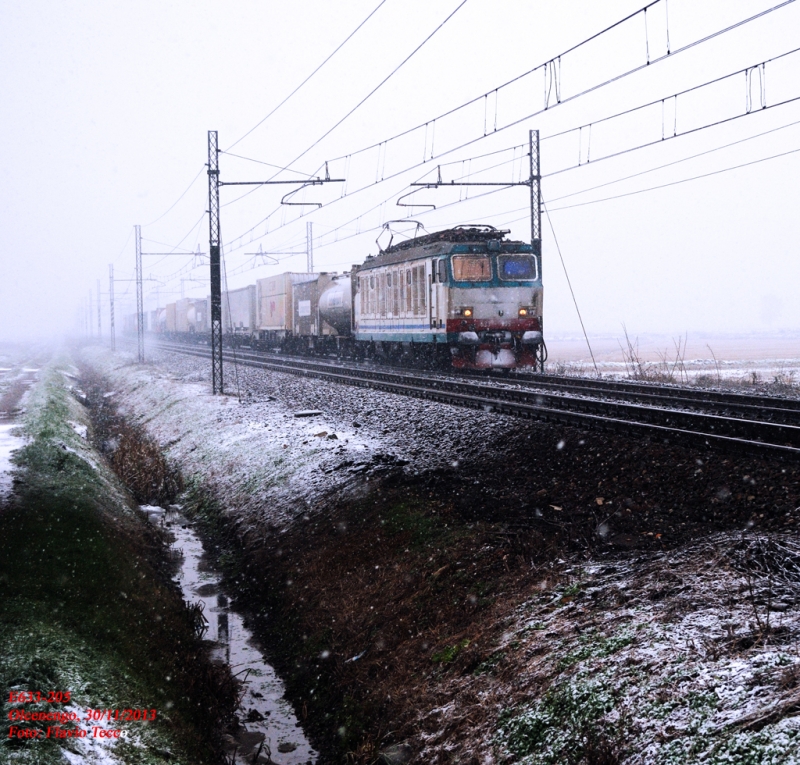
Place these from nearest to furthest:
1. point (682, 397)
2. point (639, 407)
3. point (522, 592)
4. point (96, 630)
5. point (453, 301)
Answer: point (522, 592) → point (96, 630) → point (639, 407) → point (682, 397) → point (453, 301)

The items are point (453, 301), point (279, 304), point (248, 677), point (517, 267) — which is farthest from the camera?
point (279, 304)

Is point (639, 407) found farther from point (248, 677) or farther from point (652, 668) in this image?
point (652, 668)

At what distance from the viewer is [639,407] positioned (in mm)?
12852

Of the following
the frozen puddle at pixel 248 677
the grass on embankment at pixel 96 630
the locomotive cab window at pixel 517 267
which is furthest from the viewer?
the locomotive cab window at pixel 517 267

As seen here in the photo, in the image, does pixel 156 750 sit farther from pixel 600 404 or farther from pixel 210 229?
pixel 210 229

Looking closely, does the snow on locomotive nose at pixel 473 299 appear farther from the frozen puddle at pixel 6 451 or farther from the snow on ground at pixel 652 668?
the snow on ground at pixel 652 668

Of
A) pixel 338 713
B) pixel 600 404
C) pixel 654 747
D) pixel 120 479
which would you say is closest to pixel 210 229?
pixel 120 479

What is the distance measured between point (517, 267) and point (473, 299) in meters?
1.98

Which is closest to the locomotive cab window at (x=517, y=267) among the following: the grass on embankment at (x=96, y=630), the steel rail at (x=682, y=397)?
the steel rail at (x=682, y=397)

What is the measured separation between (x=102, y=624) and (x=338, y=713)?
2.38m

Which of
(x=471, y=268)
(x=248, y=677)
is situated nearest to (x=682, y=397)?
(x=471, y=268)

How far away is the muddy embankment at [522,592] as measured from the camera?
4750mm

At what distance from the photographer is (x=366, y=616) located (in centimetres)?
821

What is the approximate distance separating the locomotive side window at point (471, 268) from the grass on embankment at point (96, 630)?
1311 centimetres
